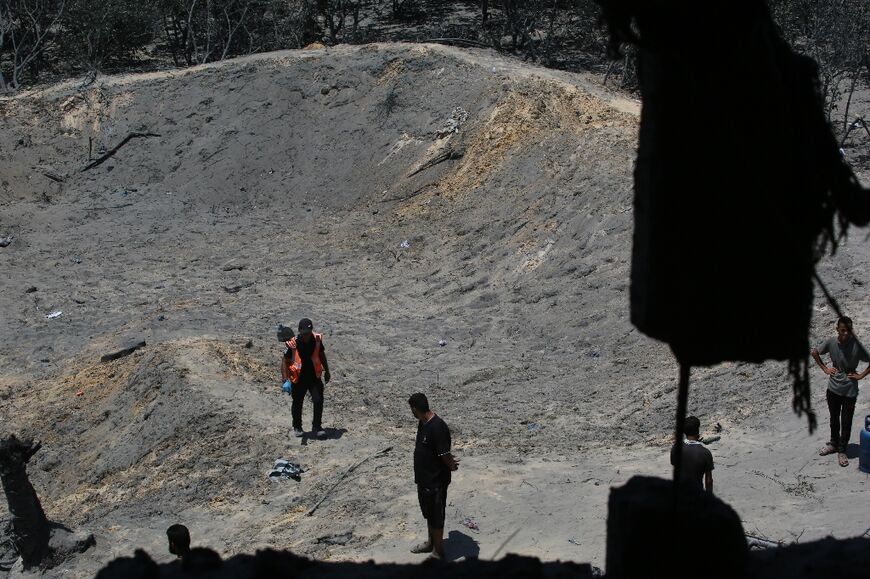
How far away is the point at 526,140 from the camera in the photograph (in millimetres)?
18516

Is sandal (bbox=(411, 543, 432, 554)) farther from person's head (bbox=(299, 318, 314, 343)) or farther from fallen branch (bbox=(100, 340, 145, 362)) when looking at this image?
fallen branch (bbox=(100, 340, 145, 362))

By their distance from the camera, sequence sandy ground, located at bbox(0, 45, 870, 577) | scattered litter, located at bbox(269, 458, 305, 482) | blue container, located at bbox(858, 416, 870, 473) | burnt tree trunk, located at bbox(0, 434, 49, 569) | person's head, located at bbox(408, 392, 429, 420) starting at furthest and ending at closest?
scattered litter, located at bbox(269, 458, 305, 482) < sandy ground, located at bbox(0, 45, 870, 577) < burnt tree trunk, located at bbox(0, 434, 49, 569) < blue container, located at bbox(858, 416, 870, 473) < person's head, located at bbox(408, 392, 429, 420)

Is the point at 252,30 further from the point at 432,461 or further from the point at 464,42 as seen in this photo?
the point at 432,461

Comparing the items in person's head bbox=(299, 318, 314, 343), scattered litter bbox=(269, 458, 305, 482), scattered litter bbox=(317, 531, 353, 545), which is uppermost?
person's head bbox=(299, 318, 314, 343)

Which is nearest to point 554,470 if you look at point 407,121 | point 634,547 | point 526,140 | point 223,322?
point 634,547

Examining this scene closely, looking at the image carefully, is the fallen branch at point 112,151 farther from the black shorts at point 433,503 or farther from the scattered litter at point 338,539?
the black shorts at point 433,503

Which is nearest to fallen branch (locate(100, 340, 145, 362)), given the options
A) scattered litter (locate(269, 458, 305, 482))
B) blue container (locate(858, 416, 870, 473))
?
scattered litter (locate(269, 458, 305, 482))

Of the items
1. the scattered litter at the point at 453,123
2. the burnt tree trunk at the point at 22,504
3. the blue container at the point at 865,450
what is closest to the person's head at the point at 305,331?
the burnt tree trunk at the point at 22,504

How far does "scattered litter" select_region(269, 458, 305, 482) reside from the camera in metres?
9.02

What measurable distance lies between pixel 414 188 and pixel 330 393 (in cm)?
842

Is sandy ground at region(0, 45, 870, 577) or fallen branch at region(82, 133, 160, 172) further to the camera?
fallen branch at region(82, 133, 160, 172)

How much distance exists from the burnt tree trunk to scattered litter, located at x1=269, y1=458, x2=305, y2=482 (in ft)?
6.49

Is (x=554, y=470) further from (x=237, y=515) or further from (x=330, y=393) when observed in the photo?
(x=330, y=393)

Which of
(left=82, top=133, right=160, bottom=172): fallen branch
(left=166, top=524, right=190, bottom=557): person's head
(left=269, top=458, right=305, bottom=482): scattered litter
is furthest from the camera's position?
(left=82, top=133, right=160, bottom=172): fallen branch
